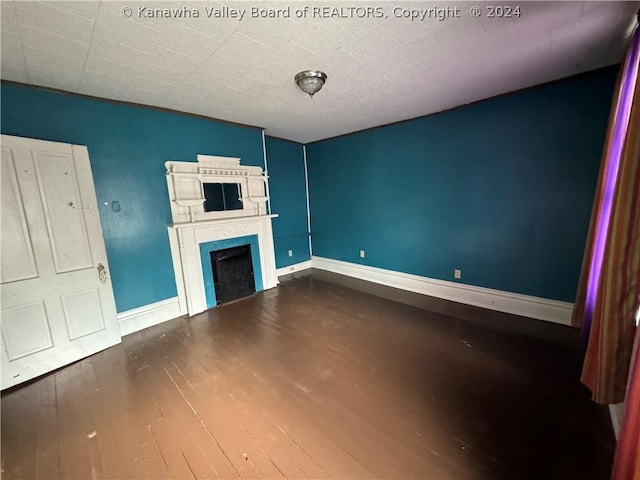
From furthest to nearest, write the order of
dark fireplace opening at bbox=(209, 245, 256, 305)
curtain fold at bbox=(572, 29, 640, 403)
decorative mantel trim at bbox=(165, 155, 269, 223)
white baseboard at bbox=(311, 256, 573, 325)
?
1. dark fireplace opening at bbox=(209, 245, 256, 305)
2. decorative mantel trim at bbox=(165, 155, 269, 223)
3. white baseboard at bbox=(311, 256, 573, 325)
4. curtain fold at bbox=(572, 29, 640, 403)

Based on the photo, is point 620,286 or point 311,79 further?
point 311,79

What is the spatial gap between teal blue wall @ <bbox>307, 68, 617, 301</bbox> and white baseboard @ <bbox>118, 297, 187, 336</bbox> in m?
2.96

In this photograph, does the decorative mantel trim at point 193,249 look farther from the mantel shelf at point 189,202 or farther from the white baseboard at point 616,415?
the white baseboard at point 616,415

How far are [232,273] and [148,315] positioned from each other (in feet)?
3.64

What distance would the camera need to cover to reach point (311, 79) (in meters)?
2.18

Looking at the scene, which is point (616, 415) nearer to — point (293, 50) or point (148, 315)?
point (293, 50)

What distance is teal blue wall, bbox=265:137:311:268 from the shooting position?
456 centimetres

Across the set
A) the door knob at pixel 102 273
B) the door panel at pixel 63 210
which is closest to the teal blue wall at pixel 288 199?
the door knob at pixel 102 273

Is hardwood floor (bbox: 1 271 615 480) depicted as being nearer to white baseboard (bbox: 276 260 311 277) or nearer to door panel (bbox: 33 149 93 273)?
door panel (bbox: 33 149 93 273)

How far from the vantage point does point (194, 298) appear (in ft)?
10.9

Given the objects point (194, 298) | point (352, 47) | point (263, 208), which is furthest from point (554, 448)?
point (263, 208)

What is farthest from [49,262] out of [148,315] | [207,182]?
[207,182]

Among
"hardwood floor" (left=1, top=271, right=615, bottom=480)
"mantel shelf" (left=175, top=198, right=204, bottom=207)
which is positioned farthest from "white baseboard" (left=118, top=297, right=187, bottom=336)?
"mantel shelf" (left=175, top=198, right=204, bottom=207)

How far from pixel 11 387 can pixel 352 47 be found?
381cm
